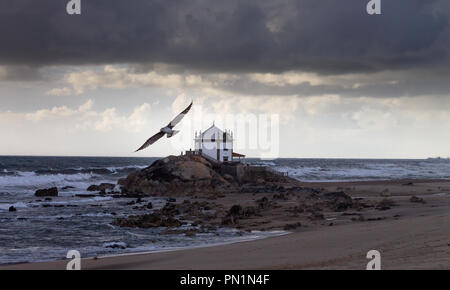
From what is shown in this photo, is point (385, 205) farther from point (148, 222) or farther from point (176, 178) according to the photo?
point (176, 178)

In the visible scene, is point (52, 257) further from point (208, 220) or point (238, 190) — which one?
point (238, 190)

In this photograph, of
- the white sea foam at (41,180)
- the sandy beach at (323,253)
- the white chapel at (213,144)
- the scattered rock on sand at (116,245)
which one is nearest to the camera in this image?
the sandy beach at (323,253)

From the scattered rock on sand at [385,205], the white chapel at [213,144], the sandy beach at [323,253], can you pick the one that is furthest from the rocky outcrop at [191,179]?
the sandy beach at [323,253]

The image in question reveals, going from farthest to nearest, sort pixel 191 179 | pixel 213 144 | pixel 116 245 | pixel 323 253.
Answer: pixel 213 144 → pixel 191 179 → pixel 116 245 → pixel 323 253

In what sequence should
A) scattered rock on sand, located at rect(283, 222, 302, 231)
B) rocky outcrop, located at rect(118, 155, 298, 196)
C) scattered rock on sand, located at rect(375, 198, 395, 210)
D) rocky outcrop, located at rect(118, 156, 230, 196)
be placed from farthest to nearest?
rocky outcrop, located at rect(118, 156, 230, 196) → rocky outcrop, located at rect(118, 155, 298, 196) → scattered rock on sand, located at rect(375, 198, 395, 210) → scattered rock on sand, located at rect(283, 222, 302, 231)

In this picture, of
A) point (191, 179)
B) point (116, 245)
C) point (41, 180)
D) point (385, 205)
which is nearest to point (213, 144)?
point (191, 179)

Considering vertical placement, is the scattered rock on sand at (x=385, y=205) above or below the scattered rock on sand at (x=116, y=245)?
above

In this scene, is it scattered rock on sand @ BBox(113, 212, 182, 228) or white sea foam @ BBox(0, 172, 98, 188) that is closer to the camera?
scattered rock on sand @ BBox(113, 212, 182, 228)

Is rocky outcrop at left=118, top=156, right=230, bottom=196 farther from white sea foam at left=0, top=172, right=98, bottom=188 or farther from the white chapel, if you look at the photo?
white sea foam at left=0, top=172, right=98, bottom=188

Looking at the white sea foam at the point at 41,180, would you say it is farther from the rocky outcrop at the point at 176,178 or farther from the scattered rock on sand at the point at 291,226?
the scattered rock on sand at the point at 291,226

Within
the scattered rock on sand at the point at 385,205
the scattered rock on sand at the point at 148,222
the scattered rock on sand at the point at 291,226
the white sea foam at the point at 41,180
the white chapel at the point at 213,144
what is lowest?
the white sea foam at the point at 41,180

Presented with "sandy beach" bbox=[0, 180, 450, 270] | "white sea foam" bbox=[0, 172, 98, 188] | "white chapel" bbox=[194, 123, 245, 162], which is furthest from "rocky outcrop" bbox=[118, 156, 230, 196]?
"sandy beach" bbox=[0, 180, 450, 270]
